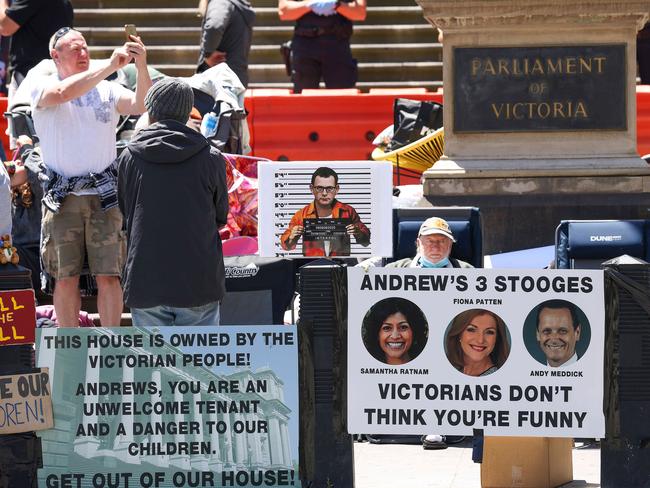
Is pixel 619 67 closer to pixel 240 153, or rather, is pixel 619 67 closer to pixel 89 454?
pixel 240 153

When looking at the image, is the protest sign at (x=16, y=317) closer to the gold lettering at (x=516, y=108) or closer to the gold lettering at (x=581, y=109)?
the gold lettering at (x=516, y=108)

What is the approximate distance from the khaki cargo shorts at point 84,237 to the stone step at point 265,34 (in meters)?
8.12

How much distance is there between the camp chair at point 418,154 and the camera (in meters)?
12.0

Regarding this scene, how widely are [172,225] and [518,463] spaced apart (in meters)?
1.95

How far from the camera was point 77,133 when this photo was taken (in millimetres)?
9367

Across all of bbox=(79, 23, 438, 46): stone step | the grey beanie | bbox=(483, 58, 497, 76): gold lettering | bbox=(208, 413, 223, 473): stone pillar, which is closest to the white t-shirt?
the grey beanie

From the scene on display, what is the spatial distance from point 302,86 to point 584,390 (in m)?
7.58

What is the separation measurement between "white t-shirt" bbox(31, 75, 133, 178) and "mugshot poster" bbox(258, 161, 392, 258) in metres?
1.31

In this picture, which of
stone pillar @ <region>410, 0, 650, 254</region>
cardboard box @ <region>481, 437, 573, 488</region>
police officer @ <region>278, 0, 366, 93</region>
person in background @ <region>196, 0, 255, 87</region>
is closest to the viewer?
cardboard box @ <region>481, 437, 573, 488</region>

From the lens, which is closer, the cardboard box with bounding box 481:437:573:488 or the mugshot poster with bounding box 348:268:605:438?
the mugshot poster with bounding box 348:268:605:438

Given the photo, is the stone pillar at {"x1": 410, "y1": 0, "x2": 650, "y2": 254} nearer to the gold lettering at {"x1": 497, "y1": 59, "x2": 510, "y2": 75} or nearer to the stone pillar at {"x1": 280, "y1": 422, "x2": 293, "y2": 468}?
the gold lettering at {"x1": 497, "y1": 59, "x2": 510, "y2": 75}

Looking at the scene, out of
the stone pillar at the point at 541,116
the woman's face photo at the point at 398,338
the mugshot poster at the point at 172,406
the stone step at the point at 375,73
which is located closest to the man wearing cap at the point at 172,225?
the mugshot poster at the point at 172,406

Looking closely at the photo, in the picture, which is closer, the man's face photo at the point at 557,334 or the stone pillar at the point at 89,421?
the man's face photo at the point at 557,334

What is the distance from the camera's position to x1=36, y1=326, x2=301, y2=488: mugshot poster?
7566 mm
